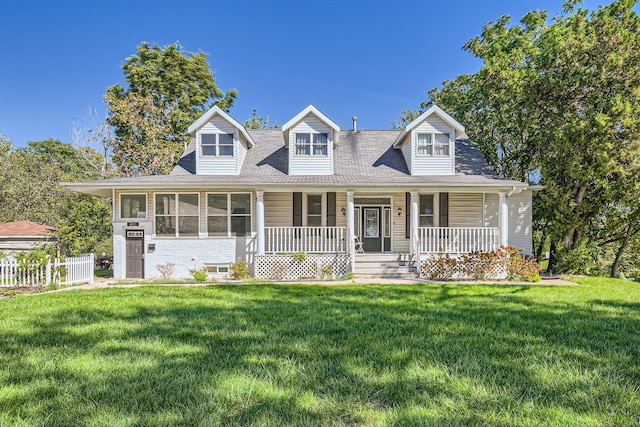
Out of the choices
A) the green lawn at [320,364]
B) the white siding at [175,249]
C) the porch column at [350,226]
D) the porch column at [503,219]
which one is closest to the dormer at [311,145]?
the porch column at [350,226]

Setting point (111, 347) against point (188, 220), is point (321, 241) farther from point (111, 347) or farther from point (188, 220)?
point (111, 347)

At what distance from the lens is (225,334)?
449 cm

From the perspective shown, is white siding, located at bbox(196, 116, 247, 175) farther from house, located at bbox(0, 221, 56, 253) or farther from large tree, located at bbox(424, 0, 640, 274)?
large tree, located at bbox(424, 0, 640, 274)

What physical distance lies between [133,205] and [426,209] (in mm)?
11321

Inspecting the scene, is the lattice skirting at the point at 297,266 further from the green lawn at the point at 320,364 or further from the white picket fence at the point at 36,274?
the white picket fence at the point at 36,274

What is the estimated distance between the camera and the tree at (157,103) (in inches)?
779

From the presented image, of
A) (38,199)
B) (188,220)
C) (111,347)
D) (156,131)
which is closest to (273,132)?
(188,220)

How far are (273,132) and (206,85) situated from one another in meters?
12.1

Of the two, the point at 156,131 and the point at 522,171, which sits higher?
the point at 156,131

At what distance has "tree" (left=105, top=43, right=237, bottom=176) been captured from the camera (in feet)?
65.0

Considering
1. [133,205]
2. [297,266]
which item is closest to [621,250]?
[297,266]

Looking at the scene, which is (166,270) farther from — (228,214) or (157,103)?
(157,103)

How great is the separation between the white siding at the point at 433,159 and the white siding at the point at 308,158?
343cm

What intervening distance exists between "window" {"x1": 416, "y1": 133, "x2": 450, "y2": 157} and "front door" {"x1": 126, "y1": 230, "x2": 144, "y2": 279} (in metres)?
11.3
